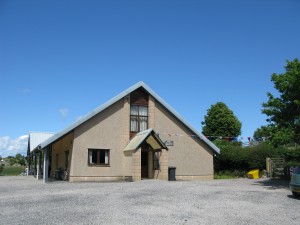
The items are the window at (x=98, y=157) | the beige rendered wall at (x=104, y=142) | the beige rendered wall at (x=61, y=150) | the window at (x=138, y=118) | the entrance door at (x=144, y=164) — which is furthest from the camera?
the entrance door at (x=144, y=164)

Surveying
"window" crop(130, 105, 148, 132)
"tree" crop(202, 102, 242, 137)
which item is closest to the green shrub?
"window" crop(130, 105, 148, 132)

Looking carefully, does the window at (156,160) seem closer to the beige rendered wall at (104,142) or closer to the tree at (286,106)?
the beige rendered wall at (104,142)

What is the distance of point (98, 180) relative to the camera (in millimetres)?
23438

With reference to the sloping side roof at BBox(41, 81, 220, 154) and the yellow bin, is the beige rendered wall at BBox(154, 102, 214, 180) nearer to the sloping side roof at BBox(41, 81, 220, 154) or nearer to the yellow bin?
the sloping side roof at BBox(41, 81, 220, 154)

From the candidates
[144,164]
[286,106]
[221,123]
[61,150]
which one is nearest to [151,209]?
[286,106]

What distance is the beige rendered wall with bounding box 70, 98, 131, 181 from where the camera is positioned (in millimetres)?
23141

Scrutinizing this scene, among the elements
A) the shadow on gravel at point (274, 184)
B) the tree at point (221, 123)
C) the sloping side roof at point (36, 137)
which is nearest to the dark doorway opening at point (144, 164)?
the shadow on gravel at point (274, 184)

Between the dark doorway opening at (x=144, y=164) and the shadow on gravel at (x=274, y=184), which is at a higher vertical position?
the dark doorway opening at (x=144, y=164)

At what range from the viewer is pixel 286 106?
1934 centimetres

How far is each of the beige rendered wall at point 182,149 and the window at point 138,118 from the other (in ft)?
2.65

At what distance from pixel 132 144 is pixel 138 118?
2758 millimetres

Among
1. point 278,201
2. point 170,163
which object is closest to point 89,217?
point 278,201

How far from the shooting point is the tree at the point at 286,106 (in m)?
18.3

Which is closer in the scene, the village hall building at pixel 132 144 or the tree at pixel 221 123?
the village hall building at pixel 132 144
